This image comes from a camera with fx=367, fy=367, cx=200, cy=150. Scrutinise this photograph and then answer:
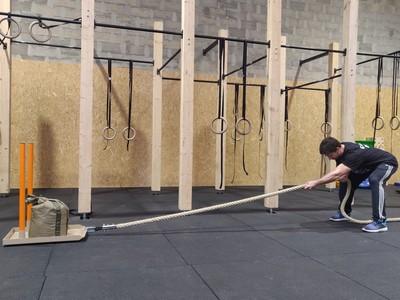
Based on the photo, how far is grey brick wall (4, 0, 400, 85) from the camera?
20.9 feet

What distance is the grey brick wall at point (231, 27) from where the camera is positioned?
6.37 metres

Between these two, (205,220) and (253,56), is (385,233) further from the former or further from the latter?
(253,56)

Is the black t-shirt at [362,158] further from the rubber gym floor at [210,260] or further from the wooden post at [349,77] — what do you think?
the wooden post at [349,77]

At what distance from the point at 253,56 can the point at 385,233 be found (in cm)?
472

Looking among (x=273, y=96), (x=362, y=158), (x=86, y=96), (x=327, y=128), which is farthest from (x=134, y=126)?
(x=362, y=158)

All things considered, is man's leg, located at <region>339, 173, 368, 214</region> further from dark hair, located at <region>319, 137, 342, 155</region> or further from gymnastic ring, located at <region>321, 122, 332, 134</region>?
gymnastic ring, located at <region>321, 122, 332, 134</region>

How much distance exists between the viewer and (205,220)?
4.13 meters

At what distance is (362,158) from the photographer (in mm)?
3678

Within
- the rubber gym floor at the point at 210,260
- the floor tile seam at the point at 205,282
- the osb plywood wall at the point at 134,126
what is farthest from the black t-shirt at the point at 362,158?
the osb plywood wall at the point at 134,126

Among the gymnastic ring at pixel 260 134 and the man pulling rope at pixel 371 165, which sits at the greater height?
the gymnastic ring at pixel 260 134

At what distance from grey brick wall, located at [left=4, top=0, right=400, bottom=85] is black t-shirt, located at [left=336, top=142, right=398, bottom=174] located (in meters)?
4.00

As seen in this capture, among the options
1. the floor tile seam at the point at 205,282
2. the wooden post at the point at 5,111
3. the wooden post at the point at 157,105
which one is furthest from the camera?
the wooden post at the point at 157,105

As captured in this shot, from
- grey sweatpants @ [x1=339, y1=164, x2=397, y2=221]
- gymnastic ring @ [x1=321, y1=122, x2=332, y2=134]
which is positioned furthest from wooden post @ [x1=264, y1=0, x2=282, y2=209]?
gymnastic ring @ [x1=321, y1=122, x2=332, y2=134]

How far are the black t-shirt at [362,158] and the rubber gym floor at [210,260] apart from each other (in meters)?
0.66
